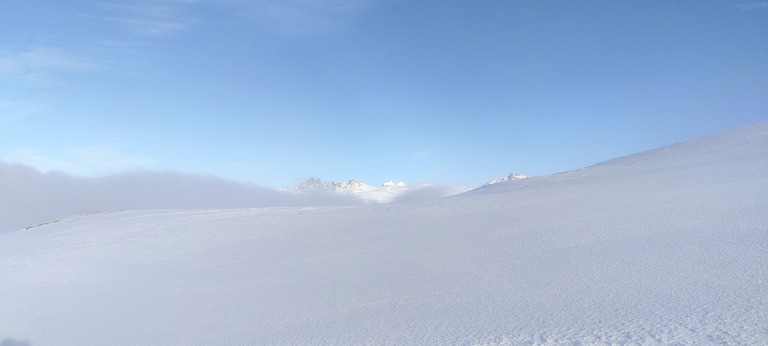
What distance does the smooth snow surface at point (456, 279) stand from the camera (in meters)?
3.91

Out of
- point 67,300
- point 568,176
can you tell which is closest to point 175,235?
point 67,300

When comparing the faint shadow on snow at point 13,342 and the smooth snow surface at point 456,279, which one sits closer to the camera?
the smooth snow surface at point 456,279

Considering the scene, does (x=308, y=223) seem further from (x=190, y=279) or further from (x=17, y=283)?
(x=17, y=283)

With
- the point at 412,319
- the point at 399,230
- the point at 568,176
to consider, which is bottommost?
the point at 412,319

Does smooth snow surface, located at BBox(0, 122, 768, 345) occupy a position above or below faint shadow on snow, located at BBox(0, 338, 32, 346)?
above

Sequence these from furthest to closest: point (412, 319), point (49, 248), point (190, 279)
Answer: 1. point (49, 248)
2. point (190, 279)
3. point (412, 319)

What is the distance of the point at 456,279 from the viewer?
5.56 m

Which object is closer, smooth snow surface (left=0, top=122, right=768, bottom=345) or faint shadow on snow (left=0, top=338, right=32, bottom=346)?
smooth snow surface (left=0, top=122, right=768, bottom=345)

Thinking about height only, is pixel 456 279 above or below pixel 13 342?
above

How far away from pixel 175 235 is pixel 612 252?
11.2 metres

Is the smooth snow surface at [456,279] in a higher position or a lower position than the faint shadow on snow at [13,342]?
higher

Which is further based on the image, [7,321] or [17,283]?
[17,283]

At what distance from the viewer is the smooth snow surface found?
3.91 meters

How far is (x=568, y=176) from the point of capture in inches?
731
